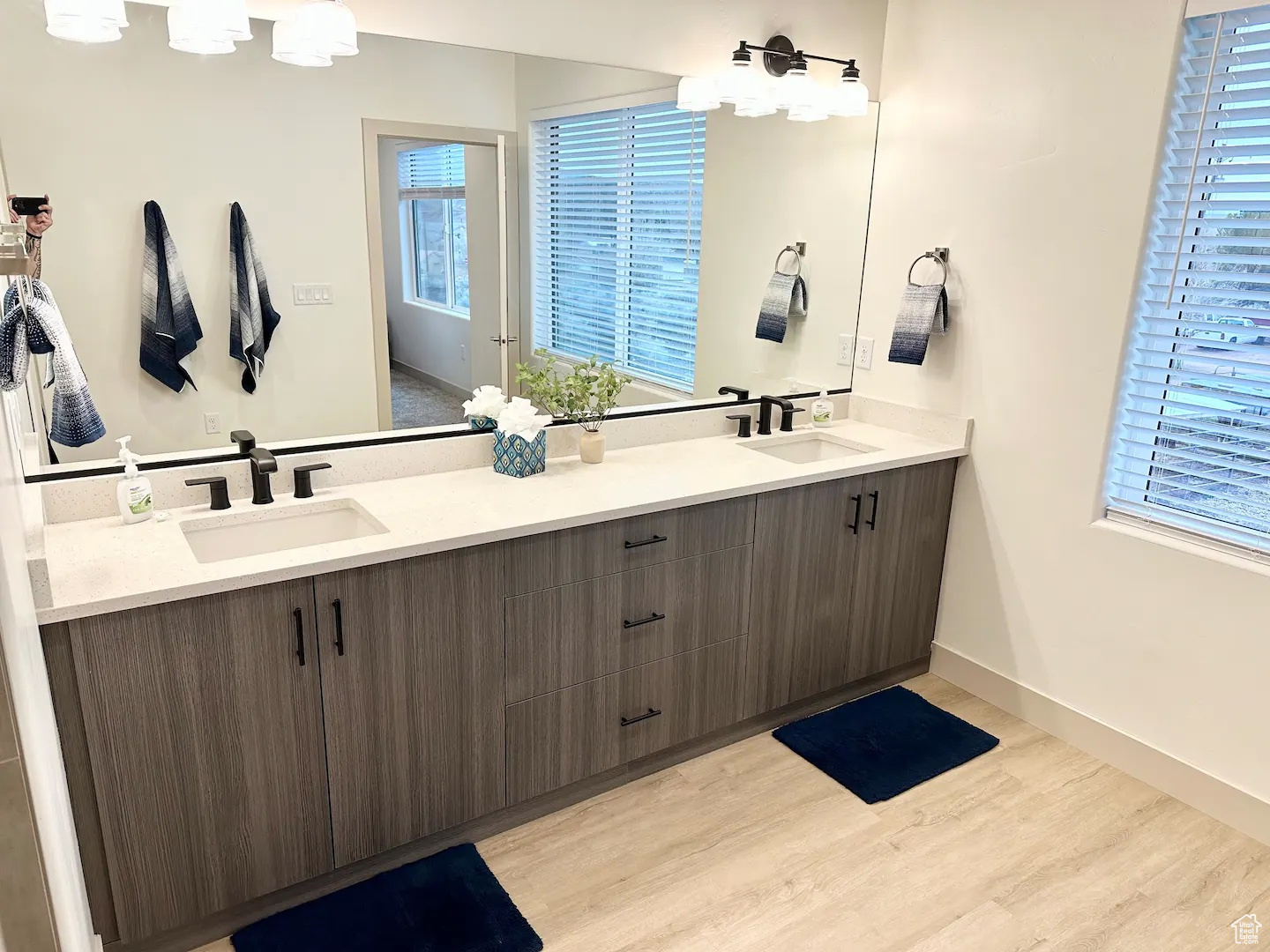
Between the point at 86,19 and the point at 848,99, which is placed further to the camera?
the point at 848,99

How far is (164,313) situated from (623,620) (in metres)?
1.40

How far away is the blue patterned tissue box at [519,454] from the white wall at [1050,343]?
1508 millimetres

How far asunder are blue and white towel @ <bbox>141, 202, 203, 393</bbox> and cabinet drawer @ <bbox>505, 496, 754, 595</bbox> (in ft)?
3.07

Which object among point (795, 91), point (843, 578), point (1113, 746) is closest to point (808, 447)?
point (843, 578)

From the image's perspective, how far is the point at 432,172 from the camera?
243 centimetres

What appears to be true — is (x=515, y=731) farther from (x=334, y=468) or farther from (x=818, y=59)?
(x=818, y=59)

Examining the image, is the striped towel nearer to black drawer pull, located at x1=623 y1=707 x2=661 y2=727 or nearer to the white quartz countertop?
the white quartz countertop

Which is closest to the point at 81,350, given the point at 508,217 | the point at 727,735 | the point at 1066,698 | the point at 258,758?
the point at 258,758

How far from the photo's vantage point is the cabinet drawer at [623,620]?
7.41 ft

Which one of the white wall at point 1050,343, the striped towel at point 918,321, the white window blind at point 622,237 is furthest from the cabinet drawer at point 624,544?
the white wall at point 1050,343

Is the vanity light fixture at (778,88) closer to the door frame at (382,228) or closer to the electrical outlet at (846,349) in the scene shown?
the door frame at (382,228)

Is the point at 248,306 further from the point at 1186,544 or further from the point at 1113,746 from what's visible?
the point at 1113,746

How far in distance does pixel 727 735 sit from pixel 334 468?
1.51 m

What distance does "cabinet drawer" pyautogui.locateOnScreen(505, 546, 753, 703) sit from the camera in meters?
2.26
